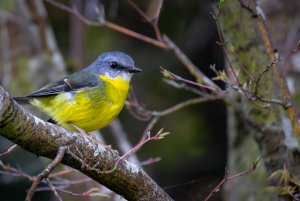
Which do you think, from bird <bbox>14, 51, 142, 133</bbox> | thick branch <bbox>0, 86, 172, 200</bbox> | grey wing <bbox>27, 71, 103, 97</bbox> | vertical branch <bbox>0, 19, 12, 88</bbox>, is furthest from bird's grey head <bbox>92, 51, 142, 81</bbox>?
vertical branch <bbox>0, 19, 12, 88</bbox>

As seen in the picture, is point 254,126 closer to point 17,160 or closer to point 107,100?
point 107,100

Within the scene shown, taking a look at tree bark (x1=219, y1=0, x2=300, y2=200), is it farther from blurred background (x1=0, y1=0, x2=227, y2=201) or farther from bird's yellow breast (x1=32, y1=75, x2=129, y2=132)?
blurred background (x1=0, y1=0, x2=227, y2=201)

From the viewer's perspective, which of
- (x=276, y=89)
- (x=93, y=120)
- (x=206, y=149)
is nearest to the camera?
(x=276, y=89)

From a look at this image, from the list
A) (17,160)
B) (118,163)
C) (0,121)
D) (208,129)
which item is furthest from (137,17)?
(0,121)

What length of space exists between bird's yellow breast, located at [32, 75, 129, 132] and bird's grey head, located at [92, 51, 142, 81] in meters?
0.25

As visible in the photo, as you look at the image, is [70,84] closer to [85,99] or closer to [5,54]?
[85,99]

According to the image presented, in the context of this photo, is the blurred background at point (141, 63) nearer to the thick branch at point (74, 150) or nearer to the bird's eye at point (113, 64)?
the bird's eye at point (113, 64)

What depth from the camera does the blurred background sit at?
6824mm

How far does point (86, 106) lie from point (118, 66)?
0.60 m

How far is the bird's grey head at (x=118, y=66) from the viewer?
Result: 4.85m

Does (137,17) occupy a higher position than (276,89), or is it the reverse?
(137,17)

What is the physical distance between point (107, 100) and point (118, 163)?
52.0 inches

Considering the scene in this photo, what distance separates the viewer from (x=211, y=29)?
7.48 metres

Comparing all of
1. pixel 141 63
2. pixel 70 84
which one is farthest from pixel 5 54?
pixel 70 84
